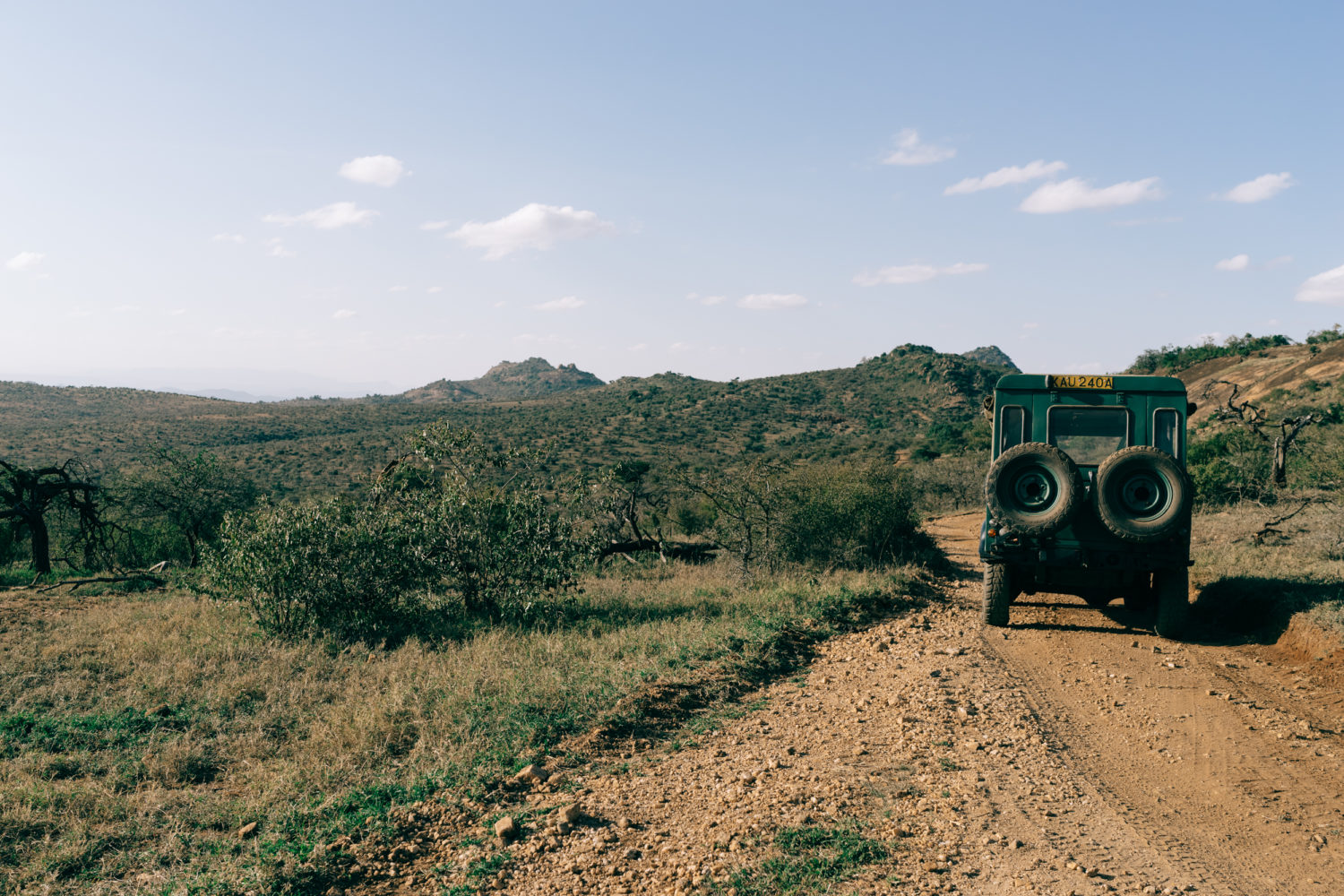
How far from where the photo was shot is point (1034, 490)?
7.88 meters

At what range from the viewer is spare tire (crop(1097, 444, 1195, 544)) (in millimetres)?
7324

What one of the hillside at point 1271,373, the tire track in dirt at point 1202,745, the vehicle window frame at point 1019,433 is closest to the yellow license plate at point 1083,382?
the vehicle window frame at point 1019,433

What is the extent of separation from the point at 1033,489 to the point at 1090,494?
1.82 feet

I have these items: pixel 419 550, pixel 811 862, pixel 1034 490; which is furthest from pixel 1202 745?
pixel 419 550

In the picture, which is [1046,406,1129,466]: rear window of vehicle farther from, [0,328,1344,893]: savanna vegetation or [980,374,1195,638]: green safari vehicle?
[0,328,1344,893]: savanna vegetation

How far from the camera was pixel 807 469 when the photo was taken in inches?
581

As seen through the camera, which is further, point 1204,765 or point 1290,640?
point 1290,640

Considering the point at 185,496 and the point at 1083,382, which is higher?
the point at 1083,382

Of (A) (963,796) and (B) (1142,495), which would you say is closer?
(A) (963,796)

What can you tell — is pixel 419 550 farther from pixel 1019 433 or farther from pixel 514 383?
pixel 514 383

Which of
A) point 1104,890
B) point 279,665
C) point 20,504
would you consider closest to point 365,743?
point 279,665

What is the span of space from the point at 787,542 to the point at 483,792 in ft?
32.5

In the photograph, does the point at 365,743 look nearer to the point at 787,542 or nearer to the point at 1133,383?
the point at 1133,383

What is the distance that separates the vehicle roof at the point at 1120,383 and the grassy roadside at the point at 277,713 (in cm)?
328
